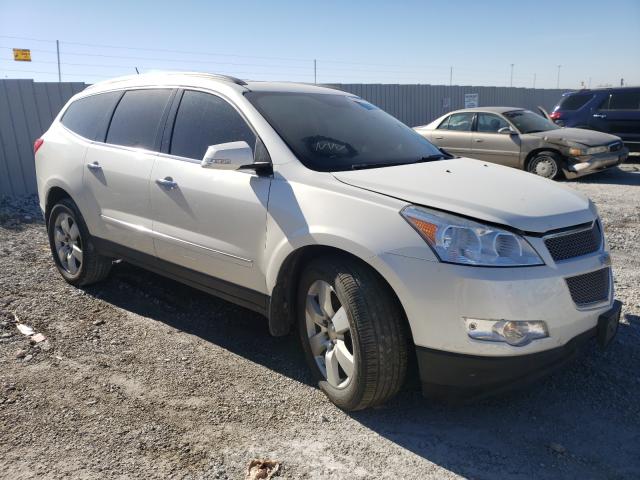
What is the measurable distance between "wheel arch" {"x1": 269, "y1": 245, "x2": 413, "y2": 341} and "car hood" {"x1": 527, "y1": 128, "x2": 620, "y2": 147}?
872 centimetres

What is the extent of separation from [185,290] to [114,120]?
1.58 metres

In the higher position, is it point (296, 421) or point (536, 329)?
point (536, 329)

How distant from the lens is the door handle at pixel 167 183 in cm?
377

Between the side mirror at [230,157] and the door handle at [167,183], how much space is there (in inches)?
24.7

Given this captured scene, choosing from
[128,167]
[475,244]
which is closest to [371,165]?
[475,244]

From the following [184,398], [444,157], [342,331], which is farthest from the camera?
[444,157]

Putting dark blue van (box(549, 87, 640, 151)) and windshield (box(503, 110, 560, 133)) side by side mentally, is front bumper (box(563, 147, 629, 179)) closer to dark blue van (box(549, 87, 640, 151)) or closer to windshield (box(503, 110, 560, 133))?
windshield (box(503, 110, 560, 133))

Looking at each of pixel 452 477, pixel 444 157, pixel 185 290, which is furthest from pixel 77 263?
pixel 452 477

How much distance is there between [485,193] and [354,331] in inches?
39.0

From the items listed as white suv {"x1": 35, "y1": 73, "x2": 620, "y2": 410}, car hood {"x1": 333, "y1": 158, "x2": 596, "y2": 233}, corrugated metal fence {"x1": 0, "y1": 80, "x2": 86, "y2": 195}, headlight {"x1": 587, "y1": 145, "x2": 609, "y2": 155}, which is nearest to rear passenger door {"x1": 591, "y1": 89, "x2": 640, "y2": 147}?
headlight {"x1": 587, "y1": 145, "x2": 609, "y2": 155}

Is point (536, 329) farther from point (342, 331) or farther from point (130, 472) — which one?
point (130, 472)

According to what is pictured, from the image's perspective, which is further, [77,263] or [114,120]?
[77,263]

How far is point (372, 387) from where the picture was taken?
2.84 meters

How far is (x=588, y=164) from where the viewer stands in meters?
10.2
